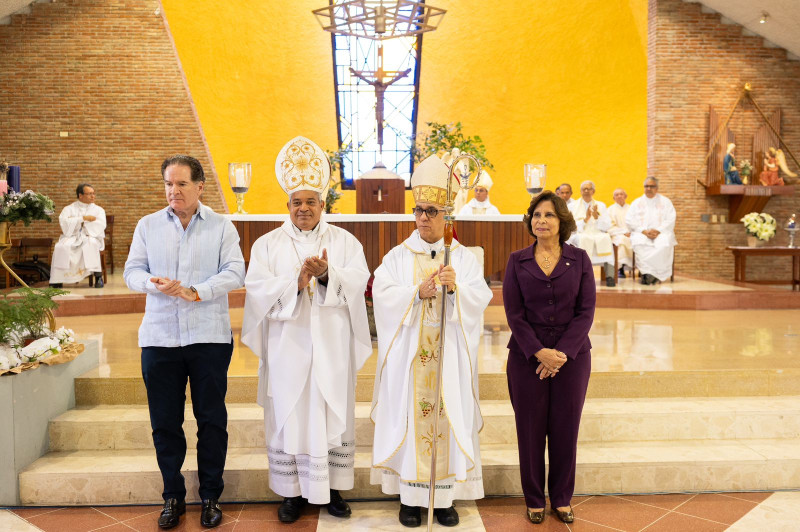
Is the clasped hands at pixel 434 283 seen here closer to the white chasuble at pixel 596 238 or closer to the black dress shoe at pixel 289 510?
the black dress shoe at pixel 289 510

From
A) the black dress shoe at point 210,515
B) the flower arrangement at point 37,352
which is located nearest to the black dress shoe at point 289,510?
the black dress shoe at point 210,515

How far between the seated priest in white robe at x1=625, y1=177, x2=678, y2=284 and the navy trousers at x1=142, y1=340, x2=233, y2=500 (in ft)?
26.3

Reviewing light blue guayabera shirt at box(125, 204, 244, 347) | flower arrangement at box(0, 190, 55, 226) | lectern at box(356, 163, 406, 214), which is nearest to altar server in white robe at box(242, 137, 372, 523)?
light blue guayabera shirt at box(125, 204, 244, 347)

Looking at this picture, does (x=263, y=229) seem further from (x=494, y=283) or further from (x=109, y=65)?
(x=109, y=65)

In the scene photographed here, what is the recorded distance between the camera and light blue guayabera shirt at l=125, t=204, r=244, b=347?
3.39 m

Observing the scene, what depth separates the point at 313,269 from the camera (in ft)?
11.1

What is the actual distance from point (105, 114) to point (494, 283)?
6929 mm

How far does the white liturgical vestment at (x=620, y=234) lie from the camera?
11.0 metres

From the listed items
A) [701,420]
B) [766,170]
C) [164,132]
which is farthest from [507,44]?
[701,420]

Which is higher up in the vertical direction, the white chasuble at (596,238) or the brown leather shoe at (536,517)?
the white chasuble at (596,238)

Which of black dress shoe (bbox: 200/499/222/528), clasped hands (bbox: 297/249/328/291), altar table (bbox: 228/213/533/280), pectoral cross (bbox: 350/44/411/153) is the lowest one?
black dress shoe (bbox: 200/499/222/528)

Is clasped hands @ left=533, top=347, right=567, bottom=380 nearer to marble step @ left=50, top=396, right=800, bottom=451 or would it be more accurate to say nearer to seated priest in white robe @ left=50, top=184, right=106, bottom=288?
marble step @ left=50, top=396, right=800, bottom=451

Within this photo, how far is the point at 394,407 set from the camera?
3521 mm

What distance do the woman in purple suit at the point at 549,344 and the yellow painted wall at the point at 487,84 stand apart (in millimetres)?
10332
